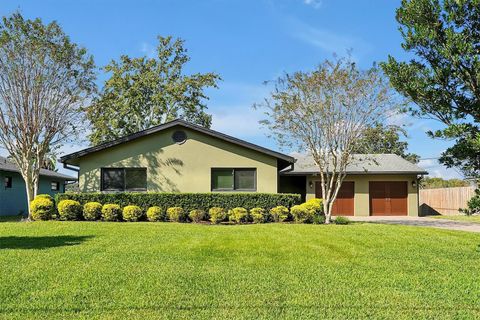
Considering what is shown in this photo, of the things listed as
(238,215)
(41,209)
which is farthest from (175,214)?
(41,209)

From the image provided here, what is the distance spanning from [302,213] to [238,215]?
240 cm

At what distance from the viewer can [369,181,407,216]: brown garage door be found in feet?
81.7

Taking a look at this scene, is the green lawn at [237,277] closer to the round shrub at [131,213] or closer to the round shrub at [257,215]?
the round shrub at [131,213]

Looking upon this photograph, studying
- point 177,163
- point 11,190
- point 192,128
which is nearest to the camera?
point 192,128

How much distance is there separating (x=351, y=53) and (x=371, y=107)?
7.47 ft

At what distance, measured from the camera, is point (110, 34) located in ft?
41.8

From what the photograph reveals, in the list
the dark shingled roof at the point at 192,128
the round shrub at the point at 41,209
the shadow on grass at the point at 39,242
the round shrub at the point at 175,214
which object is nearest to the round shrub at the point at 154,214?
the round shrub at the point at 175,214

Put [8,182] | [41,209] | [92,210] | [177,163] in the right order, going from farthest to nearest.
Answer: [8,182], [177,163], [92,210], [41,209]

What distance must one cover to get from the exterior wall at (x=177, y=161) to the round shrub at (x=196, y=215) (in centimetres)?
193

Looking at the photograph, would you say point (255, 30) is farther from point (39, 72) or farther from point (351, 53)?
point (39, 72)

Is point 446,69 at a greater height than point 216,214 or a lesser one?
greater

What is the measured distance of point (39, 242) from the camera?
10.0m

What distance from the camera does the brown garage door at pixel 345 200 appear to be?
2495cm

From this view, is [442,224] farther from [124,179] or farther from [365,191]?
[124,179]
